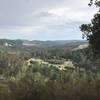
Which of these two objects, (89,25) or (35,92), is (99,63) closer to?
(89,25)

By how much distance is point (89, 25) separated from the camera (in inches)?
728

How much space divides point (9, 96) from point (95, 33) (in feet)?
24.6

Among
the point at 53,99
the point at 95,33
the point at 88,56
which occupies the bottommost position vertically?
the point at 53,99

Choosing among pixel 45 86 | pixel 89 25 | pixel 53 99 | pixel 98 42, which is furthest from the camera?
pixel 89 25

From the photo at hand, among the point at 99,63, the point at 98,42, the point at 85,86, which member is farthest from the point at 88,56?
the point at 85,86

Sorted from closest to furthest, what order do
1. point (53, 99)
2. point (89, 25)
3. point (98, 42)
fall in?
point (53, 99)
point (98, 42)
point (89, 25)

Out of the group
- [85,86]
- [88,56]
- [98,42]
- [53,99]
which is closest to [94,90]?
[85,86]

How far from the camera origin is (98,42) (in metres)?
17.0

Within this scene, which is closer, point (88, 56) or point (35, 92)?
point (35, 92)

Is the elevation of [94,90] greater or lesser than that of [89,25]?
lesser

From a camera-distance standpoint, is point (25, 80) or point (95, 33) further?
point (95, 33)

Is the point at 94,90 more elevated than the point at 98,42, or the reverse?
the point at 98,42

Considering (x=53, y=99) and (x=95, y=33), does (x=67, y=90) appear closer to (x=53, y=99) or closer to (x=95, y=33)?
(x=53, y=99)

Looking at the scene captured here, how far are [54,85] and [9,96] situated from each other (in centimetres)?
187
